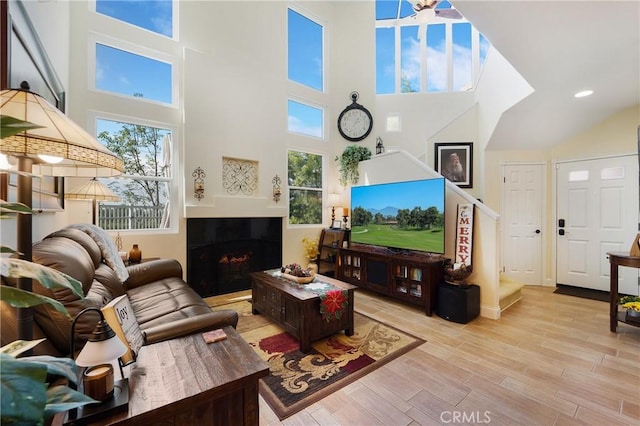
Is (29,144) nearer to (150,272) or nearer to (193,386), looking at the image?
(193,386)

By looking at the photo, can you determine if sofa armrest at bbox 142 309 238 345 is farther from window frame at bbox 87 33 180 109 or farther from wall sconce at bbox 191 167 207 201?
window frame at bbox 87 33 180 109

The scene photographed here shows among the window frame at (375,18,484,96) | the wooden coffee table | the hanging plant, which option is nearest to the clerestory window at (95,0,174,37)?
the hanging plant

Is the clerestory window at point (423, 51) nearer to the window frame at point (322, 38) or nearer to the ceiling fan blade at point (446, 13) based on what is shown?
the ceiling fan blade at point (446, 13)

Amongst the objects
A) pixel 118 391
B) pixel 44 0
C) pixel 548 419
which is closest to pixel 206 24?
pixel 44 0

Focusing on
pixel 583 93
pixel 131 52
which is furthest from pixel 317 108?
pixel 583 93

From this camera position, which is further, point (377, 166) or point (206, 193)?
point (377, 166)

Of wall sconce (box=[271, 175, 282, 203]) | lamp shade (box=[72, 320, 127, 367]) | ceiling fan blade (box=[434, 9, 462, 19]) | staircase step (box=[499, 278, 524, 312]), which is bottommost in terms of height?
staircase step (box=[499, 278, 524, 312])

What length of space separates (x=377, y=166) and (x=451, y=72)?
3.18 metres

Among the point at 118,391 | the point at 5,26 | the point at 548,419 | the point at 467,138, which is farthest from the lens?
the point at 467,138

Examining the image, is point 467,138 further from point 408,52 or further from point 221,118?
point 221,118

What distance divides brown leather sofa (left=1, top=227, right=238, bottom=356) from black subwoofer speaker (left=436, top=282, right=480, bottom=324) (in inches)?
95.1

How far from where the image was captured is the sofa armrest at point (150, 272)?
8.80ft

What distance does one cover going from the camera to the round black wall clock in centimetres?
541

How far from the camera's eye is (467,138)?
4988 millimetres
